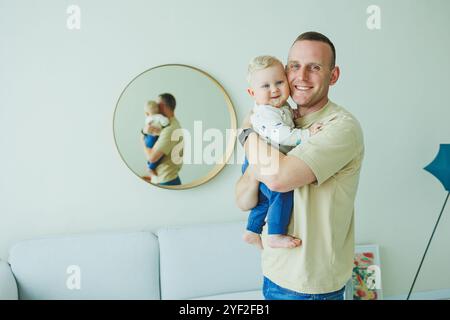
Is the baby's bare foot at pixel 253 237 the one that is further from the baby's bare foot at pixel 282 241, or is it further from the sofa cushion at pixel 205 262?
the sofa cushion at pixel 205 262

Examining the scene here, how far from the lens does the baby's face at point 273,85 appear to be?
1.30m

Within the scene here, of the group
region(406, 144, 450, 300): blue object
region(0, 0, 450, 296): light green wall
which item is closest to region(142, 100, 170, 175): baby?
region(0, 0, 450, 296): light green wall

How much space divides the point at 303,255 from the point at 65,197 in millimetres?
1729

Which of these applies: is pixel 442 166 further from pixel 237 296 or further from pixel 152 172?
pixel 152 172

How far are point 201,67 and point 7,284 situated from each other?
62.2 inches

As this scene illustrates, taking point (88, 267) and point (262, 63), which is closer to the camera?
point (262, 63)

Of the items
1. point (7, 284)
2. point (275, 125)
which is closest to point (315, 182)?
point (275, 125)

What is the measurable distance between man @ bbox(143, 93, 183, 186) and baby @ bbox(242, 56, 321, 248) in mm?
1237

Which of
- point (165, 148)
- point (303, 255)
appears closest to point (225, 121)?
point (165, 148)

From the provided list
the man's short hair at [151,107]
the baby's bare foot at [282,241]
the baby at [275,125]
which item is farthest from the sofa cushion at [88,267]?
the baby's bare foot at [282,241]

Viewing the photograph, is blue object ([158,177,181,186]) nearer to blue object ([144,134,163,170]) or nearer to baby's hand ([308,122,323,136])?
blue object ([144,134,163,170])

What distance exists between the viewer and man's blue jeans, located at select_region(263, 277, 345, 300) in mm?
1187

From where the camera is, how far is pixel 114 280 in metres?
2.32

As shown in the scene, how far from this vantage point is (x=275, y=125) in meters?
1.23
